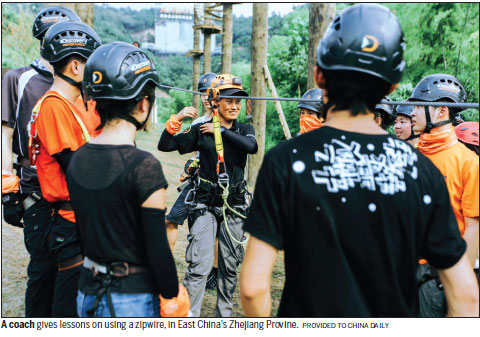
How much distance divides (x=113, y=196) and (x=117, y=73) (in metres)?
0.74

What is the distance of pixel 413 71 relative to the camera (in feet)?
52.4

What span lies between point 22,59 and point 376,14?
22363 millimetres

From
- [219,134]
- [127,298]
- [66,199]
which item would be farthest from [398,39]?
[219,134]

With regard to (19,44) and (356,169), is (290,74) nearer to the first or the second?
(19,44)

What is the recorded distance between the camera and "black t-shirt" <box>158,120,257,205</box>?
488cm

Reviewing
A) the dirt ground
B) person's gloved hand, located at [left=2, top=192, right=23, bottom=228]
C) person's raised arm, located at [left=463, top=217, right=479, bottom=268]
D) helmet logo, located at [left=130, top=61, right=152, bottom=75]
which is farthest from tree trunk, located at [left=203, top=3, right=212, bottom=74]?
person's raised arm, located at [left=463, top=217, right=479, bottom=268]

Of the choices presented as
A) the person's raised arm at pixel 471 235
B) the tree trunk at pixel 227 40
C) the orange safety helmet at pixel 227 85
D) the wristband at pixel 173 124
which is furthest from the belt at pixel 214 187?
the tree trunk at pixel 227 40

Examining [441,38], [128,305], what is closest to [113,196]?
[128,305]

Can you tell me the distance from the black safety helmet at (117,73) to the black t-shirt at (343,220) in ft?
3.69

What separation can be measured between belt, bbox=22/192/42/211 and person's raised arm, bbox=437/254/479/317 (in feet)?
10.1

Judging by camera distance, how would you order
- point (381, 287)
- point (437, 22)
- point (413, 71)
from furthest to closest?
point (413, 71), point (437, 22), point (381, 287)

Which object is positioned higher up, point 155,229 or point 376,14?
point 376,14

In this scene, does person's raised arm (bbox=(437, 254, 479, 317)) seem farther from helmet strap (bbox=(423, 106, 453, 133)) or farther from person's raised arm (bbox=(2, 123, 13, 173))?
person's raised arm (bbox=(2, 123, 13, 173))

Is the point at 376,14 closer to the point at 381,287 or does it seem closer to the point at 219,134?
the point at 381,287
